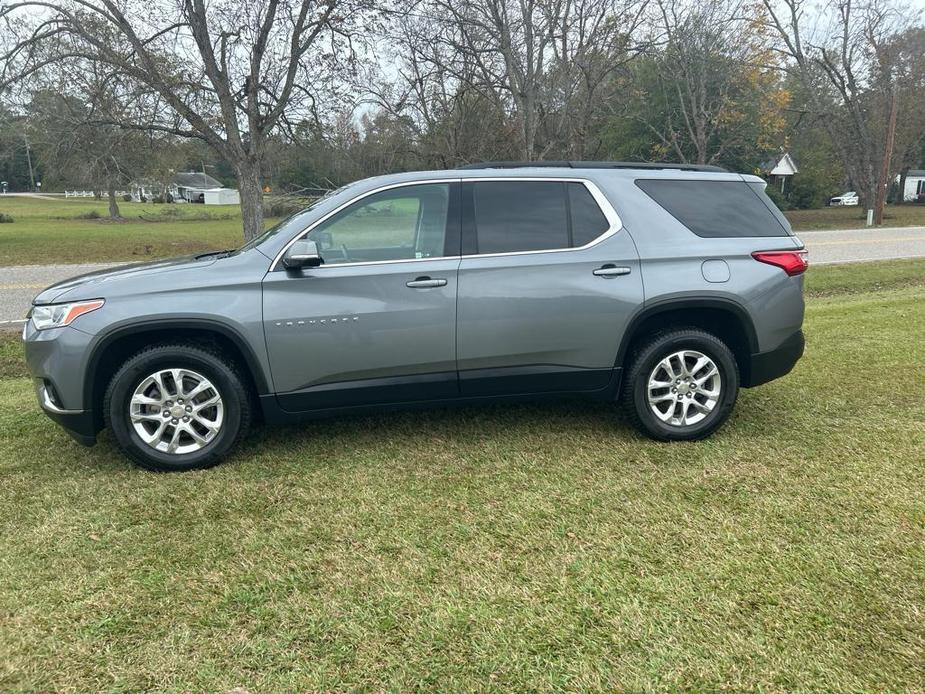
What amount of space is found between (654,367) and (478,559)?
187 cm

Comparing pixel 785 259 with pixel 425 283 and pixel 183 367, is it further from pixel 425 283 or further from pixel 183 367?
pixel 183 367

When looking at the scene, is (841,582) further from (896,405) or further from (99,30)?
(99,30)

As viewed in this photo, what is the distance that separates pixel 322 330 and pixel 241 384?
0.59 metres

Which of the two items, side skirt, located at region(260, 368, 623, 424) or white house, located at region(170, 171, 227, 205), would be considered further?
white house, located at region(170, 171, 227, 205)

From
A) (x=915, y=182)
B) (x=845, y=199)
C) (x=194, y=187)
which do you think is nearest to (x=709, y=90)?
(x=845, y=199)

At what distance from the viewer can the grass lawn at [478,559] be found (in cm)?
231

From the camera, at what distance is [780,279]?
13.8 feet

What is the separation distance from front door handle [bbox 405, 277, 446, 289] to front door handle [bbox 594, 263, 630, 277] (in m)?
0.96

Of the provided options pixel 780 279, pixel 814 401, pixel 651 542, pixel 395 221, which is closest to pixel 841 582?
pixel 651 542

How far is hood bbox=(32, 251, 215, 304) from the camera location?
3.69 m

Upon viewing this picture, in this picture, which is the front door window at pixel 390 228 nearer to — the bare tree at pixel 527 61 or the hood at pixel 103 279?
the hood at pixel 103 279

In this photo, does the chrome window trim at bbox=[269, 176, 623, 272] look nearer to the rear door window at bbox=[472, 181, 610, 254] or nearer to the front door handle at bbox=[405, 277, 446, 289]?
the rear door window at bbox=[472, 181, 610, 254]

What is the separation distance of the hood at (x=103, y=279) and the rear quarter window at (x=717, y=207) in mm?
2896

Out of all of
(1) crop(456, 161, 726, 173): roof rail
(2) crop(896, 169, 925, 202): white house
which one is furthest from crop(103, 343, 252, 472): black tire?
(2) crop(896, 169, 925, 202): white house
